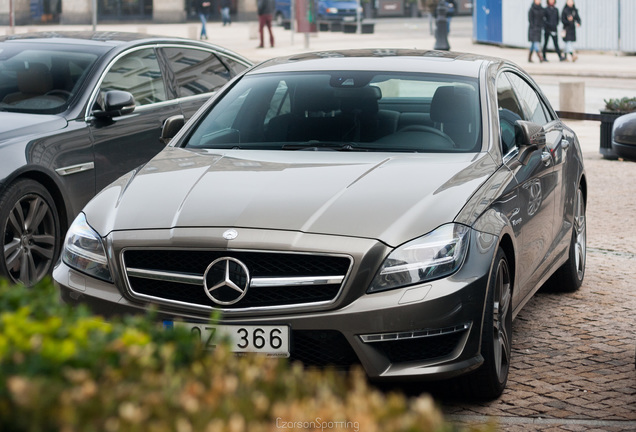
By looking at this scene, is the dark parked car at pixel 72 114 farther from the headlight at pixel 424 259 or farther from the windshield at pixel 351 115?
the headlight at pixel 424 259

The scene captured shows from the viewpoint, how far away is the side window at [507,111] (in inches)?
242

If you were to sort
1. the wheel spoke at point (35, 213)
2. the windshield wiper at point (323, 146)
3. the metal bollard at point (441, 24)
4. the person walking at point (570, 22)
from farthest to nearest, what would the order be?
the metal bollard at point (441, 24) < the person walking at point (570, 22) < the wheel spoke at point (35, 213) < the windshield wiper at point (323, 146)

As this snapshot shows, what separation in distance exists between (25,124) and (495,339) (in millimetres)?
3678

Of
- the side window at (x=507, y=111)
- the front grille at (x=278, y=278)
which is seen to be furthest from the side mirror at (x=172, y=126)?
the front grille at (x=278, y=278)

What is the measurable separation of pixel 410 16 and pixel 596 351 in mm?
70501

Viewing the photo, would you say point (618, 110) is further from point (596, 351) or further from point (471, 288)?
point (471, 288)

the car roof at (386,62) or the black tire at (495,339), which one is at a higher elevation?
the car roof at (386,62)

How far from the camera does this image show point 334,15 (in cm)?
5738

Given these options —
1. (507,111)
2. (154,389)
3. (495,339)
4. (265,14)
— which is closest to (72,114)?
(507,111)

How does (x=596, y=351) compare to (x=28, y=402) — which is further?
(x=596, y=351)

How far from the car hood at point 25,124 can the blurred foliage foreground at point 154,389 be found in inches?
203

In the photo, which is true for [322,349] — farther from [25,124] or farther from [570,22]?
[570,22]

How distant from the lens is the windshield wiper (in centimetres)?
594

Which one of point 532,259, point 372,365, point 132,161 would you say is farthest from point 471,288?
point 132,161
